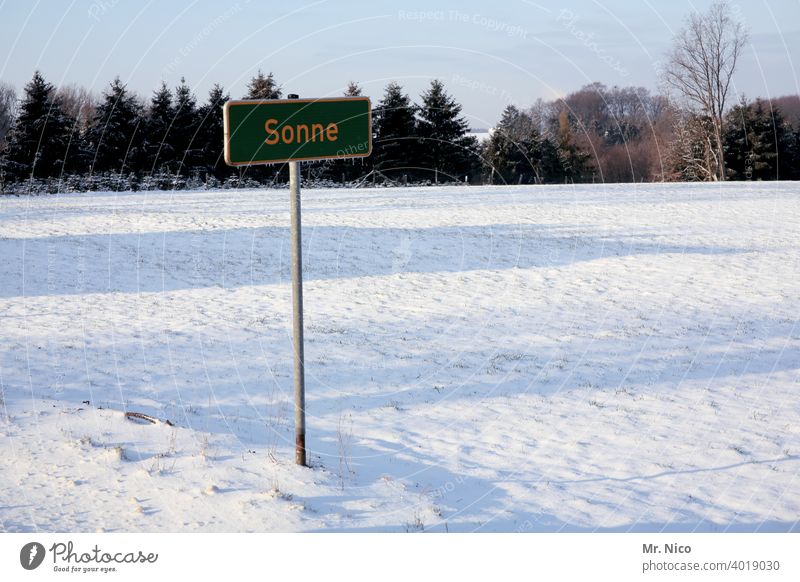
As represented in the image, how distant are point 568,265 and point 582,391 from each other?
10.5 meters

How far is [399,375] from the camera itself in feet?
38.4

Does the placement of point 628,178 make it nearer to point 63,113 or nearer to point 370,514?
point 63,113

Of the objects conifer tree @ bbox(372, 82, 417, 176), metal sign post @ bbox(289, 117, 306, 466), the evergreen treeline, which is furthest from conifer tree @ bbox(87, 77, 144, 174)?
metal sign post @ bbox(289, 117, 306, 466)

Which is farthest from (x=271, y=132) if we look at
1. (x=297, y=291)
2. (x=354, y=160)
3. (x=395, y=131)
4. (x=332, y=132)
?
(x=354, y=160)

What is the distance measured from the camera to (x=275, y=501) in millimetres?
6184

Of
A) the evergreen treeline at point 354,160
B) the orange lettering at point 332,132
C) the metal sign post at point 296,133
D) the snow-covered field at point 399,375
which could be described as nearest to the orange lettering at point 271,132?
the metal sign post at point 296,133

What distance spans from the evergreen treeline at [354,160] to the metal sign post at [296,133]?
2718 cm

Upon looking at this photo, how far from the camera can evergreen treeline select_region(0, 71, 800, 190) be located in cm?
3762

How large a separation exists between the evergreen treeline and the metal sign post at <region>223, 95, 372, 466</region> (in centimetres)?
2718

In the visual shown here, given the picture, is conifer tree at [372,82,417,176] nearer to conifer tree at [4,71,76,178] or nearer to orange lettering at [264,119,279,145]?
conifer tree at [4,71,76,178]

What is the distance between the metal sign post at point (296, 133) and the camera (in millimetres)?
6035

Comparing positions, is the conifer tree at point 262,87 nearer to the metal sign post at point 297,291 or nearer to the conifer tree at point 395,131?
the conifer tree at point 395,131
